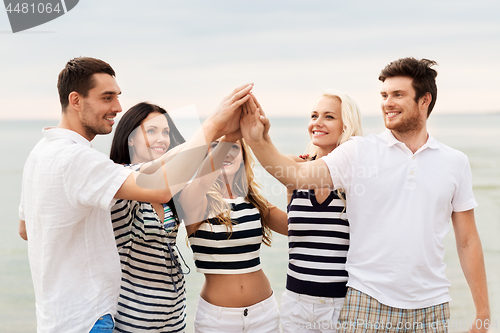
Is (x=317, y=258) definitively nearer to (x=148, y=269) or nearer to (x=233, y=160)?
(x=233, y=160)

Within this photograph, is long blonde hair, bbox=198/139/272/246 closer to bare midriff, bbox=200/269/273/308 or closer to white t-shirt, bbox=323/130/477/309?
bare midriff, bbox=200/269/273/308

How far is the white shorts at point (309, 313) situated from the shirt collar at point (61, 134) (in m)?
1.46

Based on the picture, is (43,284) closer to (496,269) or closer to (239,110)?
(239,110)

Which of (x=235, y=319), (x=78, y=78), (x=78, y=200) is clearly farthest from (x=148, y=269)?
(x=78, y=78)

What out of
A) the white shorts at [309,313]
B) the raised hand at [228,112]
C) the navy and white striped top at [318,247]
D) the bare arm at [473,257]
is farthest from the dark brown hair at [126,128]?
the bare arm at [473,257]

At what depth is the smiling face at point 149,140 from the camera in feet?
8.64

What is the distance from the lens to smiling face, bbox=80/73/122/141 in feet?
6.60

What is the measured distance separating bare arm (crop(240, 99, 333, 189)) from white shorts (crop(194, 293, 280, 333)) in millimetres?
830

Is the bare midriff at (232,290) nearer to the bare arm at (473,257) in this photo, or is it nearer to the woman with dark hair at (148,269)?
the woman with dark hair at (148,269)

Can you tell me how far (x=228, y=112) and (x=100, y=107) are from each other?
24.3 inches

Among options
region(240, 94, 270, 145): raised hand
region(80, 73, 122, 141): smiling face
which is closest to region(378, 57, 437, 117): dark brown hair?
region(240, 94, 270, 145): raised hand

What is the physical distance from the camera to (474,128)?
73.3ft

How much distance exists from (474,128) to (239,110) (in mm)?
23466

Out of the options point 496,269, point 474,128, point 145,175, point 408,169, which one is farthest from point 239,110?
point 474,128
